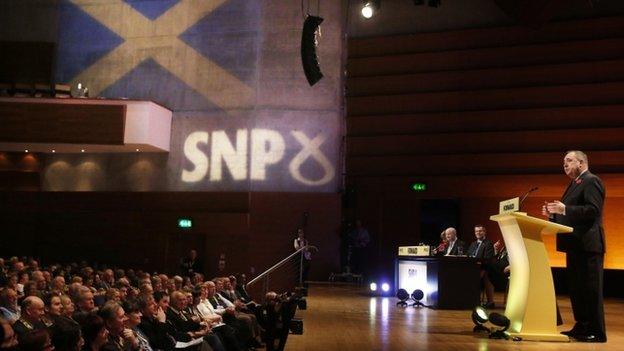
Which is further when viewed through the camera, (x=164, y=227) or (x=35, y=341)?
(x=164, y=227)

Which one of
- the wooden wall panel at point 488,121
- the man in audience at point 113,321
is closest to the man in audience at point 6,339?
the man in audience at point 113,321

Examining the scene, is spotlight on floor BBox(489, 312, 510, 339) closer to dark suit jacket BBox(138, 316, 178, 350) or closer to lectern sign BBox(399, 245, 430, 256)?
dark suit jacket BBox(138, 316, 178, 350)

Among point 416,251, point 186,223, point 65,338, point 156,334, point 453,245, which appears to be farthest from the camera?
point 186,223

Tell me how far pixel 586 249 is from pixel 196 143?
1070 centimetres

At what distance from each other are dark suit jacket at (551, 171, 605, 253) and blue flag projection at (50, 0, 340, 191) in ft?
29.6

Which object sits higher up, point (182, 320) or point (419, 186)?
point (419, 186)

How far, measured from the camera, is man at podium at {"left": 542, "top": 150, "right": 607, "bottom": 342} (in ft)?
14.0

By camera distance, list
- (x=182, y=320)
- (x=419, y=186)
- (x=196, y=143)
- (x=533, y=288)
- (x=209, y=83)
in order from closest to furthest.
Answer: (x=533, y=288), (x=182, y=320), (x=419, y=186), (x=196, y=143), (x=209, y=83)

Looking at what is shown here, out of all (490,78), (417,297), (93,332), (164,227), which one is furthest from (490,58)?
(93,332)

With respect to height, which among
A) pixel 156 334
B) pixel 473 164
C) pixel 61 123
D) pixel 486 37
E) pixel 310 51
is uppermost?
pixel 486 37

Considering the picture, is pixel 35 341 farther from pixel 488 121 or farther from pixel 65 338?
pixel 488 121

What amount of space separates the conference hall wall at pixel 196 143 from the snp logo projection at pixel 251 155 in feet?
0.08

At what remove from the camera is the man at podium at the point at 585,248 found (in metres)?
4.28

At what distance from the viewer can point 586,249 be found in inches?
170
